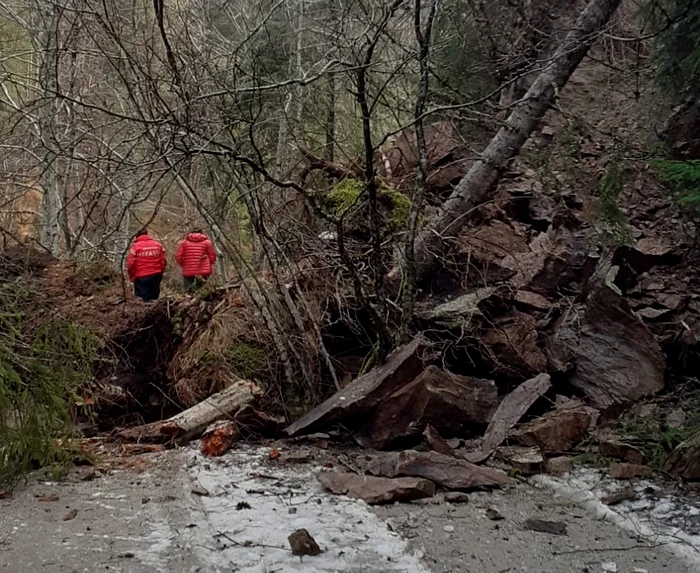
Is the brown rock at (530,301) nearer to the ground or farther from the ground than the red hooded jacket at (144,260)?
nearer to the ground

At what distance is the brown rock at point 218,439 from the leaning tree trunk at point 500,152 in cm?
252

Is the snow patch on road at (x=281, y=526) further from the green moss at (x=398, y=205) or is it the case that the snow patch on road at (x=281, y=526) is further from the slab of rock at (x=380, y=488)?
the green moss at (x=398, y=205)

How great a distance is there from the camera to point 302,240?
20.9 feet

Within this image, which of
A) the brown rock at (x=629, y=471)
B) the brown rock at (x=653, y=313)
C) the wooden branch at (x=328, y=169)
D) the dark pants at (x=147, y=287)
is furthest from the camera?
the dark pants at (x=147, y=287)

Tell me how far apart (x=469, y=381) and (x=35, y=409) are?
3.25 metres

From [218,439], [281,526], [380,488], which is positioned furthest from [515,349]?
[281,526]

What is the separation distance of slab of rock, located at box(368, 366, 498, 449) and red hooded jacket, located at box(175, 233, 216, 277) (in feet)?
15.0

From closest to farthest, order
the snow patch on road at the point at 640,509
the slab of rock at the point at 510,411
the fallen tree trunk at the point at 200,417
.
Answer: the snow patch on road at the point at 640,509 < the slab of rock at the point at 510,411 < the fallen tree trunk at the point at 200,417

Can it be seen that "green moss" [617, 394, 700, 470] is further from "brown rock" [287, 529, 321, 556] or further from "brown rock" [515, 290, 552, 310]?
"brown rock" [287, 529, 321, 556]

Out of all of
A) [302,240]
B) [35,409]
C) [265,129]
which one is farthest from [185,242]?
[35,409]

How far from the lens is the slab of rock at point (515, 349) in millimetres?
6035

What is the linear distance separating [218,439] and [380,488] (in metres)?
1.58

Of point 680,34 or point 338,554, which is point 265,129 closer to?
point 680,34

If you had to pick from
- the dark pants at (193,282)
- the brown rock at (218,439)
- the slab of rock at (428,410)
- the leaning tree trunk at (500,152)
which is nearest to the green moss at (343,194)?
the leaning tree trunk at (500,152)
